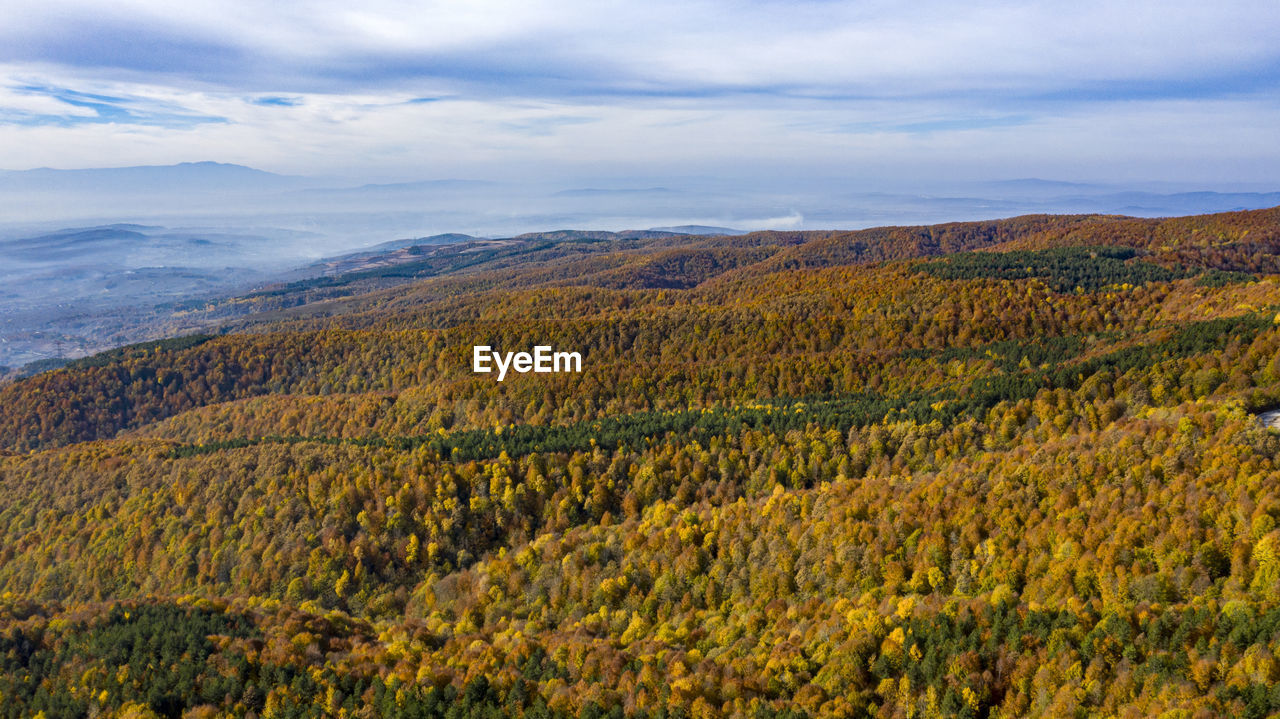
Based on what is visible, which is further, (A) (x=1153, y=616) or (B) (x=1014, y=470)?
(B) (x=1014, y=470)

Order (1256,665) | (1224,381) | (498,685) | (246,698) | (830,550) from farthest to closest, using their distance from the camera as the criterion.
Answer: (1224,381), (830,550), (246,698), (498,685), (1256,665)

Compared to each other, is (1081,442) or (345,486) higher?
(1081,442)

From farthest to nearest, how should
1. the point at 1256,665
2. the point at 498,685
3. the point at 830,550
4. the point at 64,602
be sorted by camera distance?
the point at 64,602 → the point at 830,550 → the point at 498,685 → the point at 1256,665

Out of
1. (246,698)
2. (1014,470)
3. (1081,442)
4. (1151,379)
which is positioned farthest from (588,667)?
(1151,379)

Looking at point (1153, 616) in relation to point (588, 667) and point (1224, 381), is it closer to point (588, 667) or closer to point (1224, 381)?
point (588, 667)

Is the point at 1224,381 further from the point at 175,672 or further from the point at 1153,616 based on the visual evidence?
the point at 175,672

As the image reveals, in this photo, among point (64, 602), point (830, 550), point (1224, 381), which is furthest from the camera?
point (64, 602)

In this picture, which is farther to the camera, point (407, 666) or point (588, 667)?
point (407, 666)

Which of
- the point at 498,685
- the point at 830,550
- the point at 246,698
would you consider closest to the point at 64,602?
the point at 246,698

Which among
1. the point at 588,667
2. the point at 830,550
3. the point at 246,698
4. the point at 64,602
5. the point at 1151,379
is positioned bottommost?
the point at 64,602
